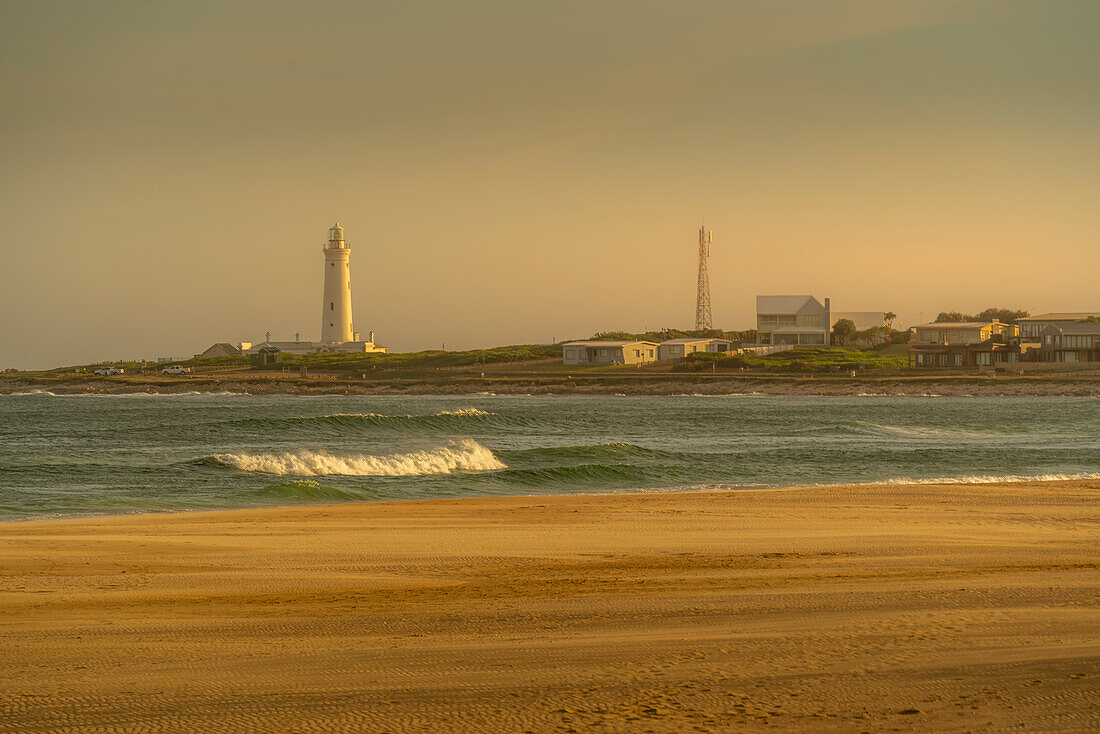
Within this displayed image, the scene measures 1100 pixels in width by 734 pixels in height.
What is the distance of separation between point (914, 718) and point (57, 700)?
16.5 ft

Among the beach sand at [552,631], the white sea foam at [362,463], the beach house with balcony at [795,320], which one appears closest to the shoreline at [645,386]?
the beach house with balcony at [795,320]

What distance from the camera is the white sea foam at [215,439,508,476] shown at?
79.2 ft

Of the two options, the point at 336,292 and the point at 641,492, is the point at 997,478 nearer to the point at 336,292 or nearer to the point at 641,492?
the point at 641,492

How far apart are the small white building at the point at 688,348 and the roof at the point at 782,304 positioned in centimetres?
721

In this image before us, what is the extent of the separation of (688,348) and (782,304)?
15.8 m

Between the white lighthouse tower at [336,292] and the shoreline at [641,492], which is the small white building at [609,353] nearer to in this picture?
the white lighthouse tower at [336,292]

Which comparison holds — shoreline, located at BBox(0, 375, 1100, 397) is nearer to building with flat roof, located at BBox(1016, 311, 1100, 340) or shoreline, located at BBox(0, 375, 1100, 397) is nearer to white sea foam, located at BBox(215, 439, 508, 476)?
building with flat roof, located at BBox(1016, 311, 1100, 340)

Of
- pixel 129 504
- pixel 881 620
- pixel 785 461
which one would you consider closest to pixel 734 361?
pixel 785 461

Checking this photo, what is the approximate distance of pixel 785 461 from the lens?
85.9 feet

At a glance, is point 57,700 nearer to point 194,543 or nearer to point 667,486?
point 194,543

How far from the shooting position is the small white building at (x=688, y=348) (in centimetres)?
9188

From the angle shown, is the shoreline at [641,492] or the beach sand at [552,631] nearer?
the beach sand at [552,631]

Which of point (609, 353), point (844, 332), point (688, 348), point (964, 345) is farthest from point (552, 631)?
point (844, 332)

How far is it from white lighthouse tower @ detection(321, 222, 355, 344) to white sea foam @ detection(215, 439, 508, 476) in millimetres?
75500
